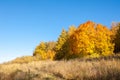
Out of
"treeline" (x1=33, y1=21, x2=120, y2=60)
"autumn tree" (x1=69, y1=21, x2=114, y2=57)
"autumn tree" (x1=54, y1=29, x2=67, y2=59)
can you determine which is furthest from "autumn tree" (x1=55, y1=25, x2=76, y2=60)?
"autumn tree" (x1=69, y1=21, x2=114, y2=57)

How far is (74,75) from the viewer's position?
16.0 metres

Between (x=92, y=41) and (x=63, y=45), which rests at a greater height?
(x=63, y=45)

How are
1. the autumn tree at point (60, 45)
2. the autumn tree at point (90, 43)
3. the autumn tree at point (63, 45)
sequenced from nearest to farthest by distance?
the autumn tree at point (90, 43) < the autumn tree at point (63, 45) < the autumn tree at point (60, 45)

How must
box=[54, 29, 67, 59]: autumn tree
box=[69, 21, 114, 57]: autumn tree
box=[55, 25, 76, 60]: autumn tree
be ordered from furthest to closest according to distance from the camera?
box=[54, 29, 67, 59]: autumn tree, box=[55, 25, 76, 60]: autumn tree, box=[69, 21, 114, 57]: autumn tree

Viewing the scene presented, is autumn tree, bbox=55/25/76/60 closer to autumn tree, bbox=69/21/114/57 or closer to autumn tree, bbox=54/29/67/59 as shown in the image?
autumn tree, bbox=54/29/67/59

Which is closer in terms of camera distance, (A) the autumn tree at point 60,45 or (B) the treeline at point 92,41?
(B) the treeline at point 92,41

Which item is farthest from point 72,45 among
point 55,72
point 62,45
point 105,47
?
point 55,72

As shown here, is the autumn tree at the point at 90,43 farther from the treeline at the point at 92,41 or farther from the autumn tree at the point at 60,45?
the autumn tree at the point at 60,45

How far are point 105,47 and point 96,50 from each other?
6.32 feet

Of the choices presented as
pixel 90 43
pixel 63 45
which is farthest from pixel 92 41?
pixel 63 45

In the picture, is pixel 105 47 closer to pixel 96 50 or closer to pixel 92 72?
pixel 96 50

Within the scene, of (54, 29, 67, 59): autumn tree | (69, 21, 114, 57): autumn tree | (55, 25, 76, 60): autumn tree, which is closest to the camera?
(69, 21, 114, 57): autumn tree

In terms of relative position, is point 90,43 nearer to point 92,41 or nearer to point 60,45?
point 92,41

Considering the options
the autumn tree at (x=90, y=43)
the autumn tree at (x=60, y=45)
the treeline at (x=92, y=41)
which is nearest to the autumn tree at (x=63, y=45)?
the autumn tree at (x=60, y=45)
